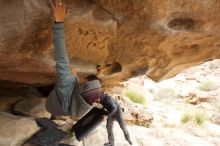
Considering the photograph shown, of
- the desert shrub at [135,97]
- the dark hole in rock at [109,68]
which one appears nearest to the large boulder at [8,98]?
the dark hole in rock at [109,68]

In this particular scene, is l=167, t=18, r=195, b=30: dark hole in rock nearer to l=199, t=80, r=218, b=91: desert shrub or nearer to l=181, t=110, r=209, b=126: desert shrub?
l=181, t=110, r=209, b=126: desert shrub

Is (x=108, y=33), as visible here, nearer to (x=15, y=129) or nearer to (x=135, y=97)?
(x=15, y=129)

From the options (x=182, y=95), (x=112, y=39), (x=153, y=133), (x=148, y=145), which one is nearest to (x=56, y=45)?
(x=112, y=39)

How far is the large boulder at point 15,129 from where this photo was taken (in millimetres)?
3834

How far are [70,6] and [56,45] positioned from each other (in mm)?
542

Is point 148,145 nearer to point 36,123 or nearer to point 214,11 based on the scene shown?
point 36,123

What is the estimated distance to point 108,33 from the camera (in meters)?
3.72

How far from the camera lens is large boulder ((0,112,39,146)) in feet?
12.6

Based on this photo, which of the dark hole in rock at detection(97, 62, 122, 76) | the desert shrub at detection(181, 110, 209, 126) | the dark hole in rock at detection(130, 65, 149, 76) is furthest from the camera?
the desert shrub at detection(181, 110, 209, 126)

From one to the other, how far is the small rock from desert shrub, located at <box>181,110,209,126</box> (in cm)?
480

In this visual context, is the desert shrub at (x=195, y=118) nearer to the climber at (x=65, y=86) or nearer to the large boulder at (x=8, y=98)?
the large boulder at (x=8, y=98)

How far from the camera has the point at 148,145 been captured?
567cm

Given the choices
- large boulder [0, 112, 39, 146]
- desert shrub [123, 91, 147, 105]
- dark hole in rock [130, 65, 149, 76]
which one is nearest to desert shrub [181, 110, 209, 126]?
desert shrub [123, 91, 147, 105]

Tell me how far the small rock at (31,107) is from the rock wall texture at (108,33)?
0.65 m
